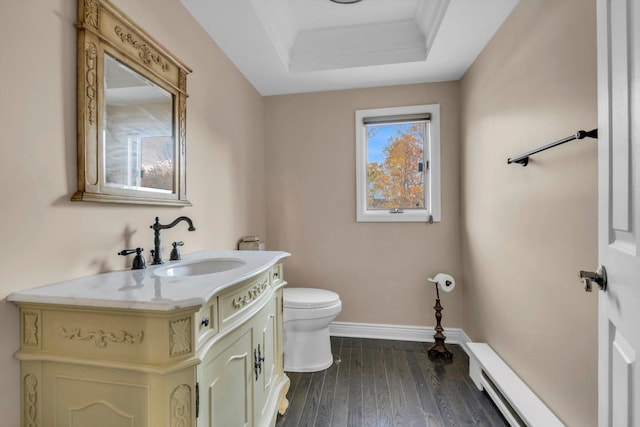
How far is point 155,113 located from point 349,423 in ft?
6.02

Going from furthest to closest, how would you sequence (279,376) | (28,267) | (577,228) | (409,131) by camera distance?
(409,131), (279,376), (577,228), (28,267)

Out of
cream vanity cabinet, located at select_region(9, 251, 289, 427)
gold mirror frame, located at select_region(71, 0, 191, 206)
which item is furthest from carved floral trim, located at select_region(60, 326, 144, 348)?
gold mirror frame, located at select_region(71, 0, 191, 206)

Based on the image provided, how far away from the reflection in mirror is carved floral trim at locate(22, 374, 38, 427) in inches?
26.0

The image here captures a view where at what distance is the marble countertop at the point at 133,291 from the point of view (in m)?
0.77

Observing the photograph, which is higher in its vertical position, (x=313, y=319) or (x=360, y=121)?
(x=360, y=121)

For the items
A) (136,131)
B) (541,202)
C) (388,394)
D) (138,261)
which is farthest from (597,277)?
(136,131)

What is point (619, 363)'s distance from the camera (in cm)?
73

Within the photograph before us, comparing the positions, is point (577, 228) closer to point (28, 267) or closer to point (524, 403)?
point (524, 403)

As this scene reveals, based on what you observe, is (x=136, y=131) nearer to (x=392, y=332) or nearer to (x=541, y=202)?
(x=541, y=202)

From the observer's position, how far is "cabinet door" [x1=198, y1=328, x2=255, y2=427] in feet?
2.96

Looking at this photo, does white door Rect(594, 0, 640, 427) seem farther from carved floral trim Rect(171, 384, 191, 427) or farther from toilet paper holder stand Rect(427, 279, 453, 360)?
toilet paper holder stand Rect(427, 279, 453, 360)

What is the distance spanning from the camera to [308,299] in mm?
2143

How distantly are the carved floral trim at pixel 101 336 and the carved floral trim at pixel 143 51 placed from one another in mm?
1102

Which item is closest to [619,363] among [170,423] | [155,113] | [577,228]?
[577,228]
